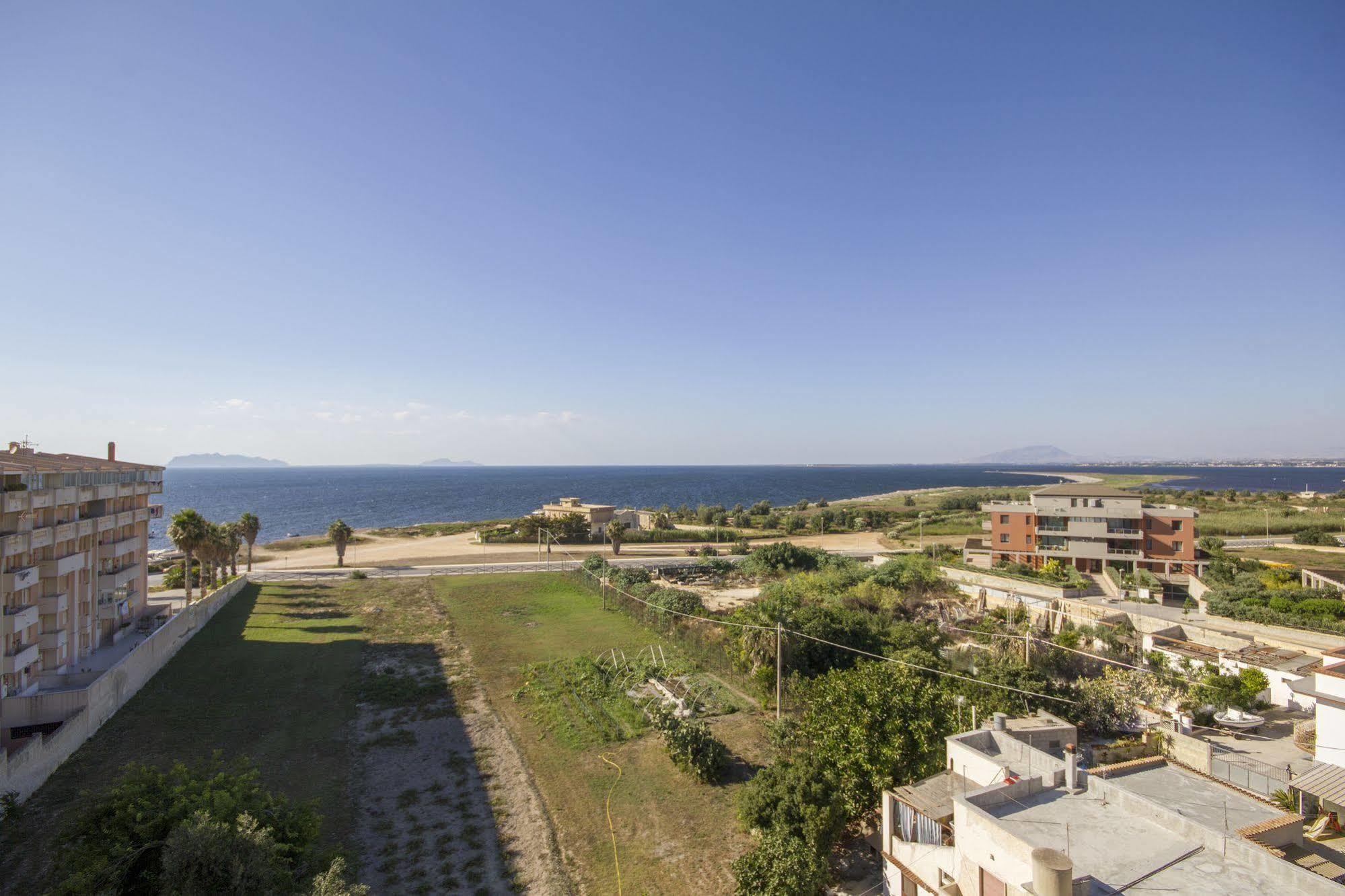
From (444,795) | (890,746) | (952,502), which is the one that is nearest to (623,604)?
(444,795)

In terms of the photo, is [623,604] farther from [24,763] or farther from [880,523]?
[880,523]

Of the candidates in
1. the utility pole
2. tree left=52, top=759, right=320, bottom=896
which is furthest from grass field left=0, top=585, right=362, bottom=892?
the utility pole

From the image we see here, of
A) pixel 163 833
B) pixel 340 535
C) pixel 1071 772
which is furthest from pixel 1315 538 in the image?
pixel 340 535

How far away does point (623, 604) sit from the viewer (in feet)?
125

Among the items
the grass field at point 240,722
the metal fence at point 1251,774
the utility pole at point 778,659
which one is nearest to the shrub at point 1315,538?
the metal fence at point 1251,774

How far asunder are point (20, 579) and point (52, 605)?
3068 mm

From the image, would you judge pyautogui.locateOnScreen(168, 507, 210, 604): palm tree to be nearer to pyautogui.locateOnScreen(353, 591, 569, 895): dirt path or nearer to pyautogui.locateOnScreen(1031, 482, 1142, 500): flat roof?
pyautogui.locateOnScreen(353, 591, 569, 895): dirt path

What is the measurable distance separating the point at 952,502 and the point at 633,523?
62923 millimetres

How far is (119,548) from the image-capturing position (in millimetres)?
29484

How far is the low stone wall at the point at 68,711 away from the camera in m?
17.0

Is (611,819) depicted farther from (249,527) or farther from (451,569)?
(249,527)

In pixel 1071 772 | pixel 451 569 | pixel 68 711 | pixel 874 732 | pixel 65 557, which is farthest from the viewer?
pixel 451 569

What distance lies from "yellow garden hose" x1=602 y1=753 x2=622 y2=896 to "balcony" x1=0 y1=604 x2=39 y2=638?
64.3 ft

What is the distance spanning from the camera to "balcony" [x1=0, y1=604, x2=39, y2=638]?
2025cm
